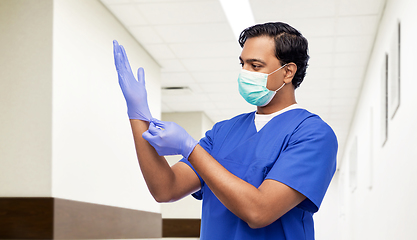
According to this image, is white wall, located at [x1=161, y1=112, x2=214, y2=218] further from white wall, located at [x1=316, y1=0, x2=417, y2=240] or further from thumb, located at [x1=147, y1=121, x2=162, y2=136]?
thumb, located at [x1=147, y1=121, x2=162, y2=136]

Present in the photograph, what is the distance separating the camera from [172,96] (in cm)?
817

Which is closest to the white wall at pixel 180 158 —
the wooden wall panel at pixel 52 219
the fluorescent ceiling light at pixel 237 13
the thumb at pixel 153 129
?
the fluorescent ceiling light at pixel 237 13

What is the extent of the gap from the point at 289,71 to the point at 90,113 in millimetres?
3006

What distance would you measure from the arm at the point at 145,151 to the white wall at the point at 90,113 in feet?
7.45

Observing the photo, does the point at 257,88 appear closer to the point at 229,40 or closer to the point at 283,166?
the point at 283,166

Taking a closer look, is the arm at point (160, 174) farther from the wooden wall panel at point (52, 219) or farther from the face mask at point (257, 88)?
the wooden wall panel at point (52, 219)

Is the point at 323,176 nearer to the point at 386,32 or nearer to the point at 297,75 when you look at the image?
the point at 297,75

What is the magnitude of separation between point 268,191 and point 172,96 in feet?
23.3

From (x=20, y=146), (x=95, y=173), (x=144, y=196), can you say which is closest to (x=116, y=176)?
(x=95, y=173)

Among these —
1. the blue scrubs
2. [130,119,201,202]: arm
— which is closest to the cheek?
the blue scrubs

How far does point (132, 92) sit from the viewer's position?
49.3 inches

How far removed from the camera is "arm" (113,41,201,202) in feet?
4.09

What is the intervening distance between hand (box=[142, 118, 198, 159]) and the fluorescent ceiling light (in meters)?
3.49

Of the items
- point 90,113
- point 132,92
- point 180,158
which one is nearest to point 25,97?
point 90,113
